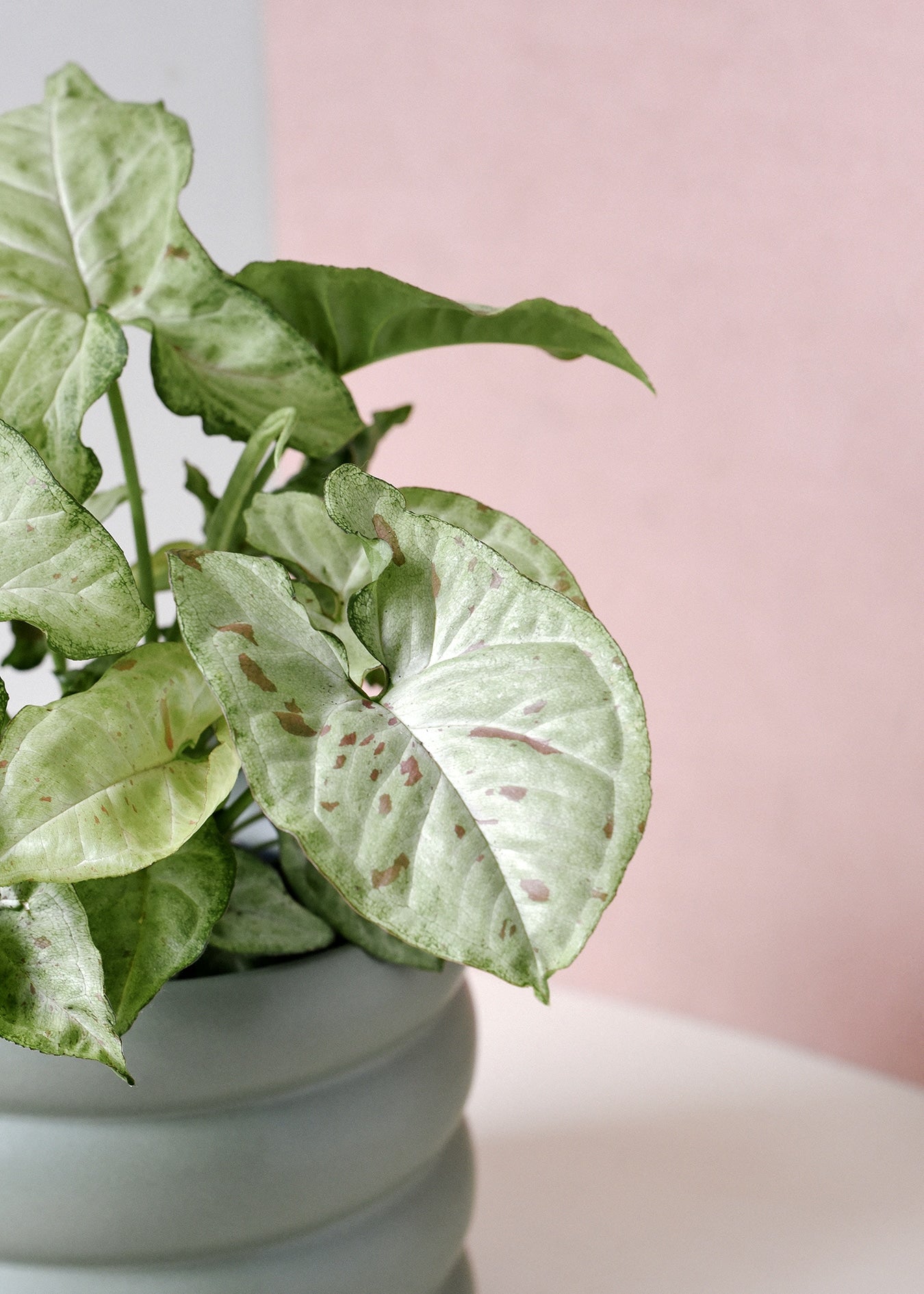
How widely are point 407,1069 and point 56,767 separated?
176 millimetres

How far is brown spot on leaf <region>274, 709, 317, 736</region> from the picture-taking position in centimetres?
31

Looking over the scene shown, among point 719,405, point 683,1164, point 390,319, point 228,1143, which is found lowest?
point 683,1164

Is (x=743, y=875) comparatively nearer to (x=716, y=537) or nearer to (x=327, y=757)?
(x=716, y=537)

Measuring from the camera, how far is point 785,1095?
2.56 ft

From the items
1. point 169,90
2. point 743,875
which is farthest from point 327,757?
point 169,90

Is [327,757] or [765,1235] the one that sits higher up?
[327,757]

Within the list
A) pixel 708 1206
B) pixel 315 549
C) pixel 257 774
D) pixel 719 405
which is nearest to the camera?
Result: pixel 257 774

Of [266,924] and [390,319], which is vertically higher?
[390,319]

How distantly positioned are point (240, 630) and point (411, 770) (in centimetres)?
6

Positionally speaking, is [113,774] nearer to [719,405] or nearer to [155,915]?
[155,915]

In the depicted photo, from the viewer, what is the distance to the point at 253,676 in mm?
314

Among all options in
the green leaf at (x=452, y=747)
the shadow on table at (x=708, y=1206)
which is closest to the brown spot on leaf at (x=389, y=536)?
the green leaf at (x=452, y=747)

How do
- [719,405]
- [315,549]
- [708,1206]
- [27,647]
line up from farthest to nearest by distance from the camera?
1. [719,405]
2. [708,1206]
3. [27,647]
4. [315,549]

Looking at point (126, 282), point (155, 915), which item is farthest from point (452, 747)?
point (126, 282)
